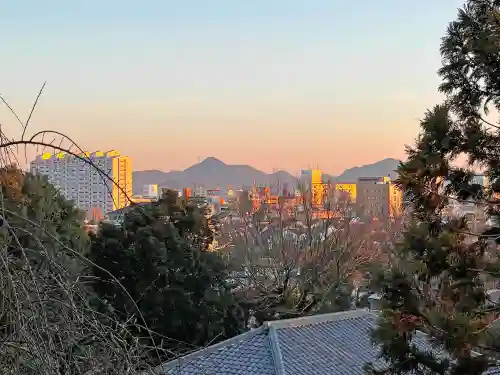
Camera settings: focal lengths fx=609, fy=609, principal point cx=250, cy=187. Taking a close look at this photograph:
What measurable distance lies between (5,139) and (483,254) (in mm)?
4627

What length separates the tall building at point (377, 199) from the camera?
18.0 metres

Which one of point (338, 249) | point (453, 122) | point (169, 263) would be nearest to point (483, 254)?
point (453, 122)

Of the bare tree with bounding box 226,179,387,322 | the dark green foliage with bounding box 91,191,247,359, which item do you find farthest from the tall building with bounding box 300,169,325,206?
the dark green foliage with bounding box 91,191,247,359

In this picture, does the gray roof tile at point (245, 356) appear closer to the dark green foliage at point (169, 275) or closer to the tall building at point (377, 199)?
the dark green foliage at point (169, 275)

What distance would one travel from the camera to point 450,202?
496 cm

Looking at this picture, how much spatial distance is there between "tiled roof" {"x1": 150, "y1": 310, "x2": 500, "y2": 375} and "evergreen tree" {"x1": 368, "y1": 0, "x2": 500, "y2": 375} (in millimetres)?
2952

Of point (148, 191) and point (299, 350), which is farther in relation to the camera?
point (299, 350)

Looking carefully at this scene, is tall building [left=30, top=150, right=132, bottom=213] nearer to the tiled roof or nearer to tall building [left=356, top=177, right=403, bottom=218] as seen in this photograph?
the tiled roof

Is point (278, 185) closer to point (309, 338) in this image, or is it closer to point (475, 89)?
point (309, 338)

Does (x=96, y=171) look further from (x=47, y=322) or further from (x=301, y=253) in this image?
(x=301, y=253)

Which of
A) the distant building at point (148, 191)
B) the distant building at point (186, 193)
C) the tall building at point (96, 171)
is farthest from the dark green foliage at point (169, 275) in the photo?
the tall building at point (96, 171)

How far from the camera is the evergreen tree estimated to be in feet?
15.3

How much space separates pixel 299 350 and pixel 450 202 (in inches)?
161

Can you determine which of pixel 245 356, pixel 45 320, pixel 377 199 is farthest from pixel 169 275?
pixel 377 199
